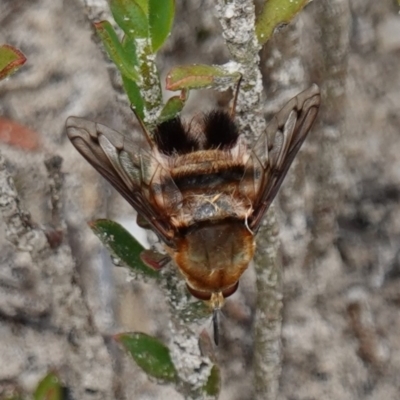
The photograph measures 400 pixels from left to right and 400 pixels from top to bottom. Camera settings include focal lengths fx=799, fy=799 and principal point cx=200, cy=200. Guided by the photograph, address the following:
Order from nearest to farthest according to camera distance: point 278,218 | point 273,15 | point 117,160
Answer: point 273,15 → point 117,160 → point 278,218

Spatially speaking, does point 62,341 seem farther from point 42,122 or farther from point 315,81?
point 315,81

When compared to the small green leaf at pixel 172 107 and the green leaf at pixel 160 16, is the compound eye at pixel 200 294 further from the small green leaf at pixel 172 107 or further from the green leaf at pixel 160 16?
the green leaf at pixel 160 16

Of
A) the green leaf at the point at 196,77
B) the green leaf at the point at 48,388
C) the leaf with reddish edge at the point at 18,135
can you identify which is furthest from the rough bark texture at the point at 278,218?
the green leaf at the point at 196,77

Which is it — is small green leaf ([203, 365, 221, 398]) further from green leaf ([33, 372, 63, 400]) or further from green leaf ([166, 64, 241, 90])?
green leaf ([166, 64, 241, 90])

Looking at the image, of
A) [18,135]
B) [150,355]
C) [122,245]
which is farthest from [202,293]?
[18,135]

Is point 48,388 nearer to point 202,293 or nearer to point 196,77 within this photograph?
point 202,293

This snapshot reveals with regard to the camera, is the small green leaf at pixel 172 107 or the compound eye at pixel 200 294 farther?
the compound eye at pixel 200 294
